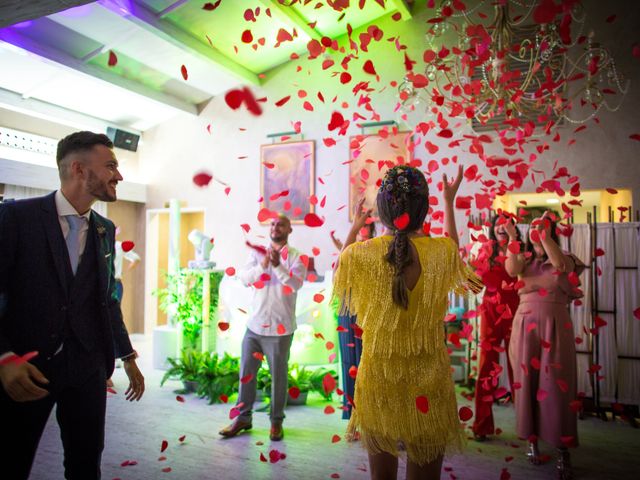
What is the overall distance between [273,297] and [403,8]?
535 centimetres

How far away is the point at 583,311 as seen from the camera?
15.6 ft

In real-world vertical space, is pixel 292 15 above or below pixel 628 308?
above

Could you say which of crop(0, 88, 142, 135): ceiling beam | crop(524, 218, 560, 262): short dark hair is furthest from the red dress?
crop(0, 88, 142, 135): ceiling beam

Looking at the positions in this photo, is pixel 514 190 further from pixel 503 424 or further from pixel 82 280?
pixel 82 280

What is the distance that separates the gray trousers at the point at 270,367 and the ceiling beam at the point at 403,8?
5.38 metres

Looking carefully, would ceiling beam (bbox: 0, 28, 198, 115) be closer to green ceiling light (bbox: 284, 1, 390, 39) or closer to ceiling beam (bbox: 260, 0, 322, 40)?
ceiling beam (bbox: 260, 0, 322, 40)

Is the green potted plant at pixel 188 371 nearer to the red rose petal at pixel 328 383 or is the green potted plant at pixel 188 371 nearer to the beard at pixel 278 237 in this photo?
→ the red rose petal at pixel 328 383

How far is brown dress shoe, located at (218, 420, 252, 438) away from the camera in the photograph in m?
3.71

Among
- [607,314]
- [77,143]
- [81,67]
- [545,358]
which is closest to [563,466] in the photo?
[545,358]

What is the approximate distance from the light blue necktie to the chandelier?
3.11 m

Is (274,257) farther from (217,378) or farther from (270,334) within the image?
(217,378)

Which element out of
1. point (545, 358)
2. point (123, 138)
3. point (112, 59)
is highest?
point (112, 59)

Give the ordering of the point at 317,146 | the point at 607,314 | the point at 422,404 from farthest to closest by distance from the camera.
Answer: the point at 317,146 → the point at 607,314 → the point at 422,404

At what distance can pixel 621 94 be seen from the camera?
637 centimetres
